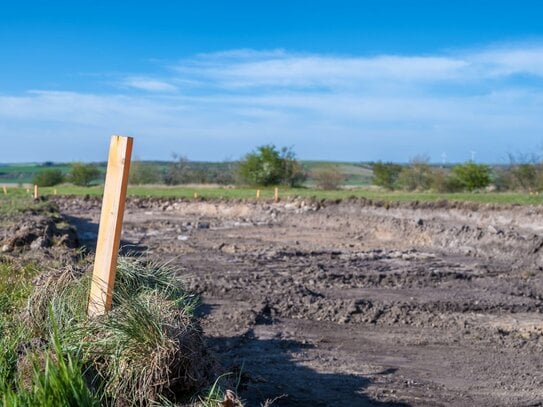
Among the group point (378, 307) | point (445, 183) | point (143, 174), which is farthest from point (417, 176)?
point (378, 307)

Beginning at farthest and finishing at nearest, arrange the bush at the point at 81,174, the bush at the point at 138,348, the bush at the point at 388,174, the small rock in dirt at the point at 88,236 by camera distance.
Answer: the bush at the point at 81,174 < the bush at the point at 388,174 < the small rock in dirt at the point at 88,236 < the bush at the point at 138,348

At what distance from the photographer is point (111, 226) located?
6.31m

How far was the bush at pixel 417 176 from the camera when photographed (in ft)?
186

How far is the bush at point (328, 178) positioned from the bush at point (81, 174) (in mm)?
21908

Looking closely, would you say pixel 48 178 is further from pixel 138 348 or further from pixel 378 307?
pixel 138 348

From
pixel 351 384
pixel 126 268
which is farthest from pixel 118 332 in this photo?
pixel 351 384

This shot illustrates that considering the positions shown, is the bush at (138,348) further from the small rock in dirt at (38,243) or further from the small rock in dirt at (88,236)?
the small rock in dirt at (88,236)

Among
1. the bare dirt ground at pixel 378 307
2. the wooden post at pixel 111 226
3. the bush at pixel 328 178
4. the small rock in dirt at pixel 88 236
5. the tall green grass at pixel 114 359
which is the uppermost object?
the bush at pixel 328 178

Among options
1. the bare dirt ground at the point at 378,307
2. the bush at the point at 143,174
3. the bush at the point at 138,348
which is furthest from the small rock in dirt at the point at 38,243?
the bush at the point at 143,174

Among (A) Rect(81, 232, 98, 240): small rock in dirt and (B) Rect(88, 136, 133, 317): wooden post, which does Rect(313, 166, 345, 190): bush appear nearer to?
(A) Rect(81, 232, 98, 240): small rock in dirt

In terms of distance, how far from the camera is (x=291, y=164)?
6016cm

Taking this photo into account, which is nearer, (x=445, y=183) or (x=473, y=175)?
(x=473, y=175)

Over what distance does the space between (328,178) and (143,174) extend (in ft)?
60.2

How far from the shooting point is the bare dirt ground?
29.8 feet
